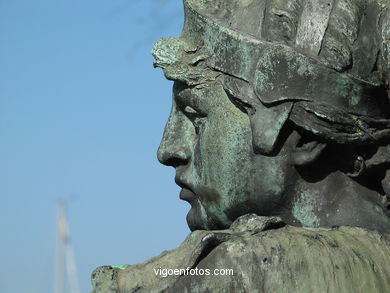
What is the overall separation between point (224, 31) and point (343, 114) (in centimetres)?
80

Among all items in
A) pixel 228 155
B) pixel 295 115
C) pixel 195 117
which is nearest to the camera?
pixel 295 115

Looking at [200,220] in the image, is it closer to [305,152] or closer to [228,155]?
[228,155]

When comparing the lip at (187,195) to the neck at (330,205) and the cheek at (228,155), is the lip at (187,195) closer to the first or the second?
the cheek at (228,155)

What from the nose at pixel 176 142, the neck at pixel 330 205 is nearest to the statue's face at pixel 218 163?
the nose at pixel 176 142

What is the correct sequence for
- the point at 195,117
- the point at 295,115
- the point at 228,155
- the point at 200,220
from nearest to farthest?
1. the point at 295,115
2. the point at 228,155
3. the point at 195,117
4. the point at 200,220

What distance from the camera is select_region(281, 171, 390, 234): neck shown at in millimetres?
8383

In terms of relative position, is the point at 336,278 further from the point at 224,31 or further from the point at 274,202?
the point at 224,31

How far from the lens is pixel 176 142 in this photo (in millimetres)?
8836

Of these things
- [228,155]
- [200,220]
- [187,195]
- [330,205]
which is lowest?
[330,205]

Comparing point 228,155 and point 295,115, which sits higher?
point 295,115

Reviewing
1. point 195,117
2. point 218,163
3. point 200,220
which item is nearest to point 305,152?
point 218,163

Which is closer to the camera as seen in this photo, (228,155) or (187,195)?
(228,155)

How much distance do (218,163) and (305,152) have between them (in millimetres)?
486

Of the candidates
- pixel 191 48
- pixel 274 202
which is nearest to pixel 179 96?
pixel 191 48
